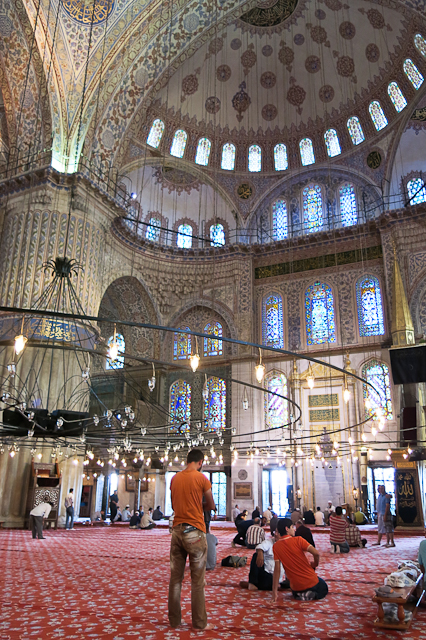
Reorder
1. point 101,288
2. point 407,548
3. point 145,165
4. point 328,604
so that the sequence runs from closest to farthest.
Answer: point 328,604 → point 407,548 → point 101,288 → point 145,165

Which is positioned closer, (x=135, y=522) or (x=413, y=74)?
(x=135, y=522)

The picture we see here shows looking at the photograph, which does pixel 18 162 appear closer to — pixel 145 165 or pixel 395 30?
pixel 145 165

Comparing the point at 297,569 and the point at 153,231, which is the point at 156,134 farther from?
the point at 297,569

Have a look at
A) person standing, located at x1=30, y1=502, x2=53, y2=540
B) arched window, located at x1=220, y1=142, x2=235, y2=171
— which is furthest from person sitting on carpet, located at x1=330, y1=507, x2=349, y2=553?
arched window, located at x1=220, y1=142, x2=235, y2=171

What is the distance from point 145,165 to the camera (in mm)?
18906

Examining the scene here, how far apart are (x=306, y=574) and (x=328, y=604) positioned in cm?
27

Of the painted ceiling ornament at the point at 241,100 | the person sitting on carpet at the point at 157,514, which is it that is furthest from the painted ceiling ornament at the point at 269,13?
the person sitting on carpet at the point at 157,514

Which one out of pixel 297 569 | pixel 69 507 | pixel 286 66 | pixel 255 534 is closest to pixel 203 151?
pixel 286 66

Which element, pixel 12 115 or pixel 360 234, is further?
pixel 360 234

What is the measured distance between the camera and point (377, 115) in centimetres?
1786

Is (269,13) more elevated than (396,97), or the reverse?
(269,13)

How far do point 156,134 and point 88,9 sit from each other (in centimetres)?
468

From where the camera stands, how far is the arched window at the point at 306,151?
63.3 feet

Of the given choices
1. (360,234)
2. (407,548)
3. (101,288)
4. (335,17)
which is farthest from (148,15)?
(407,548)
